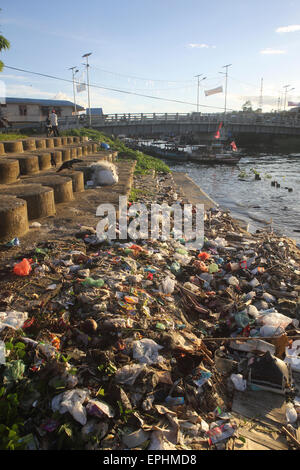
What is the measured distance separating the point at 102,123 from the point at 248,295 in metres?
29.7

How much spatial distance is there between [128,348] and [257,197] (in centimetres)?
1605

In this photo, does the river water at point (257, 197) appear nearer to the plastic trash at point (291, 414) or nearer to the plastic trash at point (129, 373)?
the plastic trash at point (291, 414)

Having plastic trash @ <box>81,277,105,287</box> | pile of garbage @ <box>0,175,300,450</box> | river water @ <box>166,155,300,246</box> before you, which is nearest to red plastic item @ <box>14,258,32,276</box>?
pile of garbage @ <box>0,175,300,450</box>

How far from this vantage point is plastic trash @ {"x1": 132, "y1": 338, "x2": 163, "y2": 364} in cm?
251

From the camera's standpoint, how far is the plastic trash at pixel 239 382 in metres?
2.81

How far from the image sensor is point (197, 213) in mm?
8047

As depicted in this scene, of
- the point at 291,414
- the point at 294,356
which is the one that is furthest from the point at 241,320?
the point at 291,414

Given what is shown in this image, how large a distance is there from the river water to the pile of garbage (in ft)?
21.0

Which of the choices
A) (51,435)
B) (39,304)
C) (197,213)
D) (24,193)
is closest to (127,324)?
(39,304)

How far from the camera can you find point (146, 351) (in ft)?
8.46

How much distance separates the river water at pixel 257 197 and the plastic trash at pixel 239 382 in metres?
7.18

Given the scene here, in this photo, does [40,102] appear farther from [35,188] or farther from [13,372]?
[13,372]

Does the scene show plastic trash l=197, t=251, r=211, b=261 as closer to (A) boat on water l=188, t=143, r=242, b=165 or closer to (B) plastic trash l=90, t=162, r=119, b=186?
(B) plastic trash l=90, t=162, r=119, b=186
